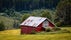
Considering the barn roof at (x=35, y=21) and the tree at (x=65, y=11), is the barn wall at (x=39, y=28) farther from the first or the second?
the tree at (x=65, y=11)

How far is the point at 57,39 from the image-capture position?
3170 centimetres

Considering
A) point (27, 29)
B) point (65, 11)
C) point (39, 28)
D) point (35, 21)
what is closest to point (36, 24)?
point (39, 28)

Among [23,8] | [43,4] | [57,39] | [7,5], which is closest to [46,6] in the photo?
[43,4]

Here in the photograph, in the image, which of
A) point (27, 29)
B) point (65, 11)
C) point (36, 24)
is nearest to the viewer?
Answer: point (36, 24)

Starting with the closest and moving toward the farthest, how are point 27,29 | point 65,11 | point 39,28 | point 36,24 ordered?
point 39,28, point 36,24, point 27,29, point 65,11

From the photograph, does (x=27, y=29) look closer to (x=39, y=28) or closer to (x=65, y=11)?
(x=39, y=28)

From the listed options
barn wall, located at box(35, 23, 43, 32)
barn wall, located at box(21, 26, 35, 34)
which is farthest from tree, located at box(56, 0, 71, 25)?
barn wall, located at box(35, 23, 43, 32)

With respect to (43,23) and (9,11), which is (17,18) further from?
(43,23)

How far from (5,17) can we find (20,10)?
22.4 meters

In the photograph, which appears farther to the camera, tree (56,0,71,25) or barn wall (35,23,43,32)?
tree (56,0,71,25)

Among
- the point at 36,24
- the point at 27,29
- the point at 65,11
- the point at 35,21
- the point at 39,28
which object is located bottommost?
the point at 65,11

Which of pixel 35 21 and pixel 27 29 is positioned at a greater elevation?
pixel 35 21

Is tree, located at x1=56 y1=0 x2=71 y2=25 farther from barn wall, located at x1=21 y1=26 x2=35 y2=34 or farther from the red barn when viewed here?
barn wall, located at x1=21 y1=26 x2=35 y2=34

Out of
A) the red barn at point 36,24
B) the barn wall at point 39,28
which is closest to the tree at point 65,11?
the red barn at point 36,24
